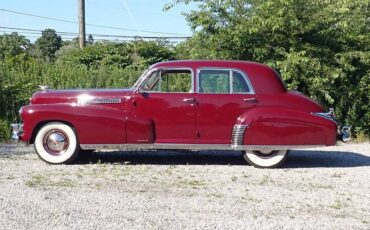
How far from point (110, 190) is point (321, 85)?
8170mm

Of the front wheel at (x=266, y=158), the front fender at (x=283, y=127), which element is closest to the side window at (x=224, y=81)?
the front fender at (x=283, y=127)

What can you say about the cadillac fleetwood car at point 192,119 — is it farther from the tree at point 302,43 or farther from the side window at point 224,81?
the tree at point 302,43

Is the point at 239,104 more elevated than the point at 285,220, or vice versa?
the point at 239,104

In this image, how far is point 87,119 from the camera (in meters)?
9.62

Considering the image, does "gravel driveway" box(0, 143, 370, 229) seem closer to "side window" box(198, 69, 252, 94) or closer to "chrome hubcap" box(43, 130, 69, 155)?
"chrome hubcap" box(43, 130, 69, 155)

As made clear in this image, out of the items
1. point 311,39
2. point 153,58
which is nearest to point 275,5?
point 311,39

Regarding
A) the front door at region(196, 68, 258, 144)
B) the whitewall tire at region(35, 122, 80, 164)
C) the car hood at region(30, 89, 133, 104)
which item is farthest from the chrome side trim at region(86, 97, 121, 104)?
the front door at region(196, 68, 258, 144)

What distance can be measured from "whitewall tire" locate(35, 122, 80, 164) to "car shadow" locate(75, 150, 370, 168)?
367 millimetres

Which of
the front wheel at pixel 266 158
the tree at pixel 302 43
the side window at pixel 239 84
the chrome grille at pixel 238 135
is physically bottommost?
the front wheel at pixel 266 158

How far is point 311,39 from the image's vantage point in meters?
14.8

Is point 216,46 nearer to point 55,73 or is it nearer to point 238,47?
point 238,47

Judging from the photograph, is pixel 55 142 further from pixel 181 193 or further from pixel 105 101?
pixel 181 193

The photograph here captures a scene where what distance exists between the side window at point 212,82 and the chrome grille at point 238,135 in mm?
647

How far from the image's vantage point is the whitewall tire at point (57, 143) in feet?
31.9
